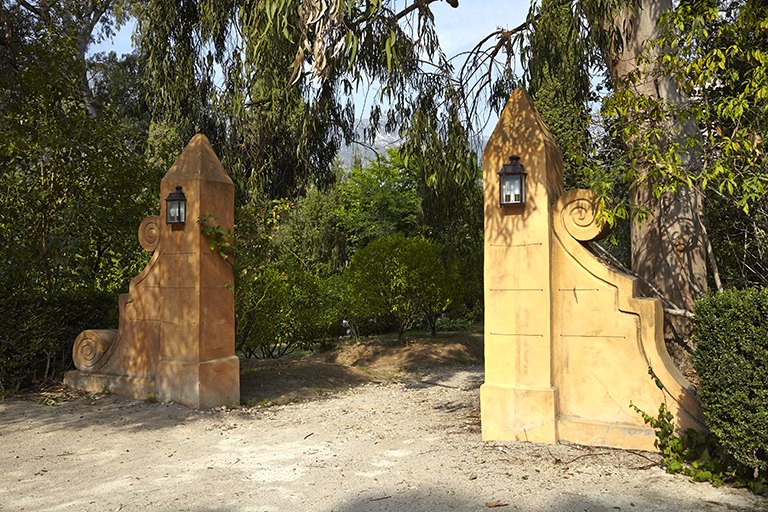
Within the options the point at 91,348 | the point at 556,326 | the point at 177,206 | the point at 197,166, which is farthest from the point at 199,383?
the point at 556,326

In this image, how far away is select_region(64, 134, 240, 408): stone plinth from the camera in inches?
261

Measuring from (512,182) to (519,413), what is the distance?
2000mm

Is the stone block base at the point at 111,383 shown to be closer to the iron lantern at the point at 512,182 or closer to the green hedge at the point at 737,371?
the iron lantern at the point at 512,182

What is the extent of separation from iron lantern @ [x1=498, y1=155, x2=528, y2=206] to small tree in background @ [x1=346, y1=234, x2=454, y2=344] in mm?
8025

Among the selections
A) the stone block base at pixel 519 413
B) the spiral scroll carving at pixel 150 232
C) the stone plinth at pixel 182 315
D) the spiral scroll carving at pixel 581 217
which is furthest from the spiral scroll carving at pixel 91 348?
the spiral scroll carving at pixel 581 217

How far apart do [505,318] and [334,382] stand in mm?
4286

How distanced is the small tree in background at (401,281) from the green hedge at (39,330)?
6.24 m

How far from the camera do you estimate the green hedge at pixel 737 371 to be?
3701 millimetres

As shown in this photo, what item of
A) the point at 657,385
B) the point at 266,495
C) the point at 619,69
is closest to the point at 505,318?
the point at 657,385

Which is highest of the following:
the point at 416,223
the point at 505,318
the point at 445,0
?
the point at 445,0

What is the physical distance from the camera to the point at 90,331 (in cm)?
743

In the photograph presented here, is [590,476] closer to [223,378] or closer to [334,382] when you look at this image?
[223,378]

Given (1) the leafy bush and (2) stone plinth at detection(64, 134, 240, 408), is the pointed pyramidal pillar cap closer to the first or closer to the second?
(2) stone plinth at detection(64, 134, 240, 408)

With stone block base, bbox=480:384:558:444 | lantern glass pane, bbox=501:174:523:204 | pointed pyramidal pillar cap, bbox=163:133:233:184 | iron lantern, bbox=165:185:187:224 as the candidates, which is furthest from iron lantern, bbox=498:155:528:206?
iron lantern, bbox=165:185:187:224
